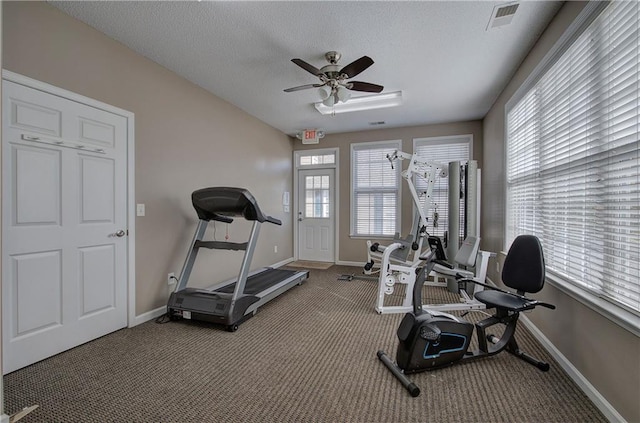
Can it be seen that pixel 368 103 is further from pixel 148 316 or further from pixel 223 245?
pixel 148 316

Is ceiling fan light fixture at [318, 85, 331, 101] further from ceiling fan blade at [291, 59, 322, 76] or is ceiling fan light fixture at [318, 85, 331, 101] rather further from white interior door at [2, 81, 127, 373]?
white interior door at [2, 81, 127, 373]

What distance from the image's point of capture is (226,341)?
2404 mm

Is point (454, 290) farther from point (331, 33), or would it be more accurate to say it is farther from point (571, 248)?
point (331, 33)

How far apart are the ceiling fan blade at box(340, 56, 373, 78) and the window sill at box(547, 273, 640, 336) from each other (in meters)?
2.23

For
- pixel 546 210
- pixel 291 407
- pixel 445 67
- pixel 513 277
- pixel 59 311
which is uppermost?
pixel 445 67

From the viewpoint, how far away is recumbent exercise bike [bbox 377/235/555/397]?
1.84 metres

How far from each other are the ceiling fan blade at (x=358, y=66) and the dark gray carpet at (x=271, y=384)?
7.80 ft

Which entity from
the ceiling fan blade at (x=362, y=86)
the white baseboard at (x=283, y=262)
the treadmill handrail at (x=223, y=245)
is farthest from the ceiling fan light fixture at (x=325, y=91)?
A: the white baseboard at (x=283, y=262)

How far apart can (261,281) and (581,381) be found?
3069 millimetres

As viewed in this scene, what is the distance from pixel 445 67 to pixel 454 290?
2.77 m

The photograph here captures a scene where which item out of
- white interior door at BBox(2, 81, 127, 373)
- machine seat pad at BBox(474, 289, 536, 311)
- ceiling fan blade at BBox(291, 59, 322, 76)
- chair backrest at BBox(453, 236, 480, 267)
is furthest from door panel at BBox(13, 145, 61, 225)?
chair backrest at BBox(453, 236, 480, 267)

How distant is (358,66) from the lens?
2490 millimetres

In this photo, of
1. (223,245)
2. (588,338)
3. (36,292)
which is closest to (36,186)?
(36,292)

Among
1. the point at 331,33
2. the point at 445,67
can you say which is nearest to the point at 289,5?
the point at 331,33
